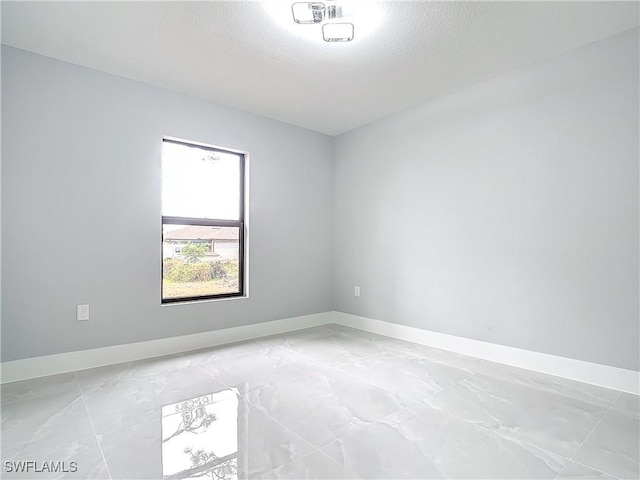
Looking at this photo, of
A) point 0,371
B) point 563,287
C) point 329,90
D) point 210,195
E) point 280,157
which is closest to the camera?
point 0,371

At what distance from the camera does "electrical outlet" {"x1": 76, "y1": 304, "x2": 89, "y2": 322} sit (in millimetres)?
2820

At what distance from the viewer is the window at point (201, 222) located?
3396mm

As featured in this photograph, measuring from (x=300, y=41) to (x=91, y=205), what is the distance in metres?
2.07

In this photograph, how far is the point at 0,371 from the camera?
8.21 feet

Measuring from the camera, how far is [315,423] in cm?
196

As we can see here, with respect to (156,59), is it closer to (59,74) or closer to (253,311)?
(59,74)

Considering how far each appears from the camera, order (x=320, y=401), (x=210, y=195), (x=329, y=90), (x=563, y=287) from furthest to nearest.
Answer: (x=210, y=195)
(x=329, y=90)
(x=563, y=287)
(x=320, y=401)

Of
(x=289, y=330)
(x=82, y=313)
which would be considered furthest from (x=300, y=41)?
(x=289, y=330)

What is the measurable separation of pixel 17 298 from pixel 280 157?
2.67 meters

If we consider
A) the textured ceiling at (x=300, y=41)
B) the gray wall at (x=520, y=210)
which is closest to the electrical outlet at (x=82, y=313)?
the textured ceiling at (x=300, y=41)

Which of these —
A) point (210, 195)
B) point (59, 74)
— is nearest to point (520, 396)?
point (210, 195)

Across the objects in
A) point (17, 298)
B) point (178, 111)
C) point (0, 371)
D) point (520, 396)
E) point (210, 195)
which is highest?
point (178, 111)

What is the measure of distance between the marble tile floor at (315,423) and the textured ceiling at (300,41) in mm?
2397

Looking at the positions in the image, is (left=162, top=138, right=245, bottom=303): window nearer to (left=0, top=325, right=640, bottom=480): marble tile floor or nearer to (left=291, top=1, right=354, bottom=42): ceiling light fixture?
(left=0, top=325, right=640, bottom=480): marble tile floor
